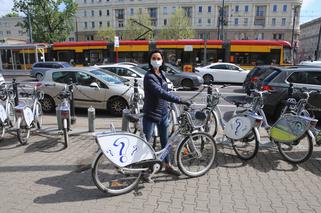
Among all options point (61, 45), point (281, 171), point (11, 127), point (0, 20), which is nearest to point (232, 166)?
point (281, 171)

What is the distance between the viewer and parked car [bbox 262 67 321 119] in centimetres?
733

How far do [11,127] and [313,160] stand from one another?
598cm

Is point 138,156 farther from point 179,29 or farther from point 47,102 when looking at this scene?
point 179,29

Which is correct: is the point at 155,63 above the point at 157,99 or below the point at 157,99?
above

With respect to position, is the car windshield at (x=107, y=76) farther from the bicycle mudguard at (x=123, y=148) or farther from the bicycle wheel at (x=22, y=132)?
the bicycle mudguard at (x=123, y=148)

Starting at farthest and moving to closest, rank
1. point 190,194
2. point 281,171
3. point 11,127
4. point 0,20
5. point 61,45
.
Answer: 1. point 0,20
2. point 61,45
3. point 11,127
4. point 281,171
5. point 190,194

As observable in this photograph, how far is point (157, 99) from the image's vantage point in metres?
3.80

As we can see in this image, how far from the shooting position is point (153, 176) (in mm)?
4023

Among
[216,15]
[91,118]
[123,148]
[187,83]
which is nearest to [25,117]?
[91,118]

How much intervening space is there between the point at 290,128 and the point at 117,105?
5.23 meters

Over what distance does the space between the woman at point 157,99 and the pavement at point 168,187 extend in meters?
0.57

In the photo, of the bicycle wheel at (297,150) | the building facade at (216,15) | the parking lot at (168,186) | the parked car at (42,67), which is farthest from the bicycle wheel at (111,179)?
the building facade at (216,15)

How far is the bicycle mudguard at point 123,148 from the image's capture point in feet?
11.0

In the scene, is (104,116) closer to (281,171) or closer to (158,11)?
(281,171)
